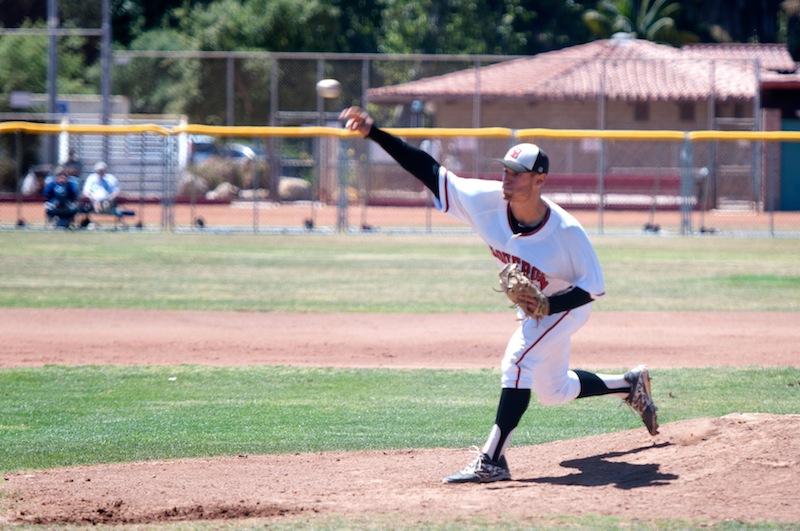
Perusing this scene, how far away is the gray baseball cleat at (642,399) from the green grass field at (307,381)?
0.95 meters

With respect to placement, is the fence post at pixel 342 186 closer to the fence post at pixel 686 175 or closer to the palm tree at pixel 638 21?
the fence post at pixel 686 175

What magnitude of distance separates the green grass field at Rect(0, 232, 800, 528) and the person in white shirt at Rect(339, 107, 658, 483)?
0.93 m

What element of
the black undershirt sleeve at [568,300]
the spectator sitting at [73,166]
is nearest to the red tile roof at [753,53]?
the spectator sitting at [73,166]

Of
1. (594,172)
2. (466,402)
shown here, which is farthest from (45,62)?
(466,402)

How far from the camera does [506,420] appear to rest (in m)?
6.00

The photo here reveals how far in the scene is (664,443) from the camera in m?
6.54

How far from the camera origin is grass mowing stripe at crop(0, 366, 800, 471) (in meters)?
7.32

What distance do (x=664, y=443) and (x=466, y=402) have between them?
8.06ft

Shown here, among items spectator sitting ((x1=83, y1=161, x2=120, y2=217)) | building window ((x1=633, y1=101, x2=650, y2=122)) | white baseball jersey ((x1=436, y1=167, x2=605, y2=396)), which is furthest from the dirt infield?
building window ((x1=633, y1=101, x2=650, y2=122))

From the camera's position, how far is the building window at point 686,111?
33.7 metres

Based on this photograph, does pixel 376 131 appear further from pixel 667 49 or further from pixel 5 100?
pixel 5 100

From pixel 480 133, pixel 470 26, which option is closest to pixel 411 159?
pixel 480 133

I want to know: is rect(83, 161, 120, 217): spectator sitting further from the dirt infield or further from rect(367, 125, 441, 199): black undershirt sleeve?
rect(367, 125, 441, 199): black undershirt sleeve

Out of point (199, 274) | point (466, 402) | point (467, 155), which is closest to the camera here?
point (466, 402)
